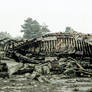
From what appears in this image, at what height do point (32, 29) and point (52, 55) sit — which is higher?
point (32, 29)

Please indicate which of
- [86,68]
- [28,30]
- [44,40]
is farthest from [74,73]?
[28,30]

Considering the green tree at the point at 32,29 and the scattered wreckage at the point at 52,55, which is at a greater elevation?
the green tree at the point at 32,29

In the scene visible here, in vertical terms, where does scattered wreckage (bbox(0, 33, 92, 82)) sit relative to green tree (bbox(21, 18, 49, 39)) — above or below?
below

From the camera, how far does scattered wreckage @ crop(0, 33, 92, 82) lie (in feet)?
47.6

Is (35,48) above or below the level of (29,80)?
above

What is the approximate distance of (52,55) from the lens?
16.4 meters

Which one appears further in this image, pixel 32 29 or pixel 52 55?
Answer: pixel 32 29

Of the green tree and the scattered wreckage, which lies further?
the green tree

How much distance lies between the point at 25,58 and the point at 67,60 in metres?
2.97

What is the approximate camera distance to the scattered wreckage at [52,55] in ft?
47.6

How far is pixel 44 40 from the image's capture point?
54.4ft

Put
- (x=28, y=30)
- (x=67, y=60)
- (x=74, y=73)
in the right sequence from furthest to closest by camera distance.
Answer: (x=28, y=30)
(x=67, y=60)
(x=74, y=73)

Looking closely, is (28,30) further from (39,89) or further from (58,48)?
(39,89)

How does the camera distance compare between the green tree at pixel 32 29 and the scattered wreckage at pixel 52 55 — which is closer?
the scattered wreckage at pixel 52 55
